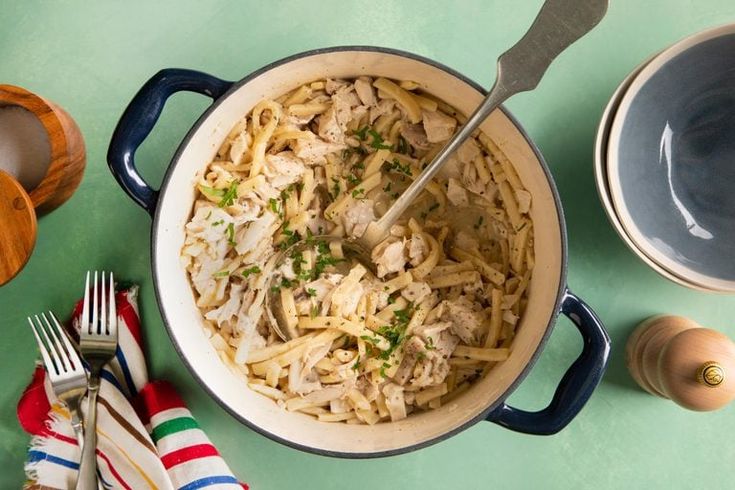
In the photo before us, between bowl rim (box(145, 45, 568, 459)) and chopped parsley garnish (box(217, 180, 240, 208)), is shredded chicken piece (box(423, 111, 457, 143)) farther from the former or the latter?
chopped parsley garnish (box(217, 180, 240, 208))

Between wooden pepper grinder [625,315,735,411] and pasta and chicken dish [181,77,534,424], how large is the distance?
0.92 feet

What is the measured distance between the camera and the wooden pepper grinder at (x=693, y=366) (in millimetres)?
1363

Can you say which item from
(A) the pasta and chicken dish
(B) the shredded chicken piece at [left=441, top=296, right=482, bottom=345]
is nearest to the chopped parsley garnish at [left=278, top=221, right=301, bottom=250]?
(A) the pasta and chicken dish

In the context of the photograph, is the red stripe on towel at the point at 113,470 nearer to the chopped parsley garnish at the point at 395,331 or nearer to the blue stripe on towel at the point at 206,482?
the blue stripe on towel at the point at 206,482

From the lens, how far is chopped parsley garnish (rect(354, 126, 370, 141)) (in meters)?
1.50

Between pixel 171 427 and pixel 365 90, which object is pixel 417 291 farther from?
pixel 171 427

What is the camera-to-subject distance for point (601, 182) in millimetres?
1449

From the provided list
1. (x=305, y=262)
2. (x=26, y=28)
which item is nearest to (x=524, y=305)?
(x=305, y=262)

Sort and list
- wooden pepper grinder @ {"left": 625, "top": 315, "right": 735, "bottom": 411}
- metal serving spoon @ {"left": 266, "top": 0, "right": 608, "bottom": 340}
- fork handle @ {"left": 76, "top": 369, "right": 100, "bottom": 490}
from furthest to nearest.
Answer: fork handle @ {"left": 76, "top": 369, "right": 100, "bottom": 490} → wooden pepper grinder @ {"left": 625, "top": 315, "right": 735, "bottom": 411} → metal serving spoon @ {"left": 266, "top": 0, "right": 608, "bottom": 340}

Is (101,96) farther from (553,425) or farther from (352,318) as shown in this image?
(553,425)

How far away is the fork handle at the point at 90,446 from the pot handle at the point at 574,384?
0.77m

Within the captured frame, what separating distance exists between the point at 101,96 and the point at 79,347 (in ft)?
1.73

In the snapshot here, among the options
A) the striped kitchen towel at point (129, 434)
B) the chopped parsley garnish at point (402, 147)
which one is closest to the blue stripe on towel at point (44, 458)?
the striped kitchen towel at point (129, 434)

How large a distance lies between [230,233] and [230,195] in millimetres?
76
